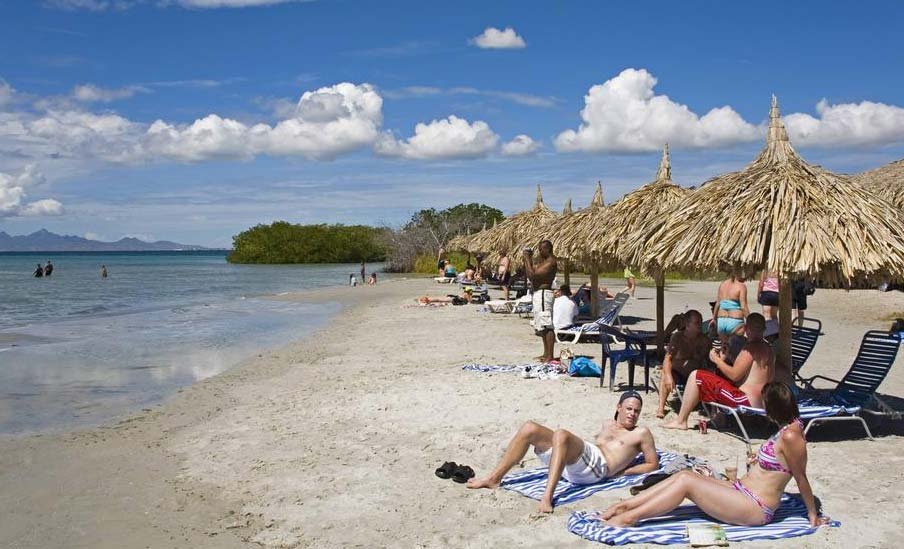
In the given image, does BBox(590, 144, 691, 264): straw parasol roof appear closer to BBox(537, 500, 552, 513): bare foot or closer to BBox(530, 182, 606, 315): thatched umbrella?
BBox(530, 182, 606, 315): thatched umbrella

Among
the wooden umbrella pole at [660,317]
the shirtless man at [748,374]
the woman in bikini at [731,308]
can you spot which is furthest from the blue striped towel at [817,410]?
the woman in bikini at [731,308]

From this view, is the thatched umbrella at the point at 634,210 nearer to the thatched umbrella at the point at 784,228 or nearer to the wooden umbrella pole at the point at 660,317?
the wooden umbrella pole at the point at 660,317

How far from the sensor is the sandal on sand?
5535mm

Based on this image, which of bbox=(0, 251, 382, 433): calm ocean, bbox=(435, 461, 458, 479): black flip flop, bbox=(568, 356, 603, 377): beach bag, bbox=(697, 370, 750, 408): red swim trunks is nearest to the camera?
bbox=(435, 461, 458, 479): black flip flop

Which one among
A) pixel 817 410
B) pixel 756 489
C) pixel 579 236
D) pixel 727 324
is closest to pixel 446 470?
pixel 756 489

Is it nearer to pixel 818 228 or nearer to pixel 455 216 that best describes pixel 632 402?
pixel 818 228

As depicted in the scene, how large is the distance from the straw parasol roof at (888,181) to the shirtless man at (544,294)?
5.67 meters

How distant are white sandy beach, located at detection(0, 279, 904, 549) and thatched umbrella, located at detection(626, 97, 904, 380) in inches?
54.8

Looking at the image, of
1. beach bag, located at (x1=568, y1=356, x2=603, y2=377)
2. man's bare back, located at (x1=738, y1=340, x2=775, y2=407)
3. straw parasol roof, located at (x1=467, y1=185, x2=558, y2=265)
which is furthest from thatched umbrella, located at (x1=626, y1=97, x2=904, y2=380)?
straw parasol roof, located at (x1=467, y1=185, x2=558, y2=265)

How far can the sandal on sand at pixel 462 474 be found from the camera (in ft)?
18.2

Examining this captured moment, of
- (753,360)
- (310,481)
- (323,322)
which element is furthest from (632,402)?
(323,322)

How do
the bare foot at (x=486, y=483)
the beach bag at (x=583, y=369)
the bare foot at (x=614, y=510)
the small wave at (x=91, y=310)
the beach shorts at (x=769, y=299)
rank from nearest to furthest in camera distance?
the bare foot at (x=614, y=510), the bare foot at (x=486, y=483), the beach bag at (x=583, y=369), the beach shorts at (x=769, y=299), the small wave at (x=91, y=310)

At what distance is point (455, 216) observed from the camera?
2331 inches

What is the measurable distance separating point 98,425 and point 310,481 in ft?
12.0
